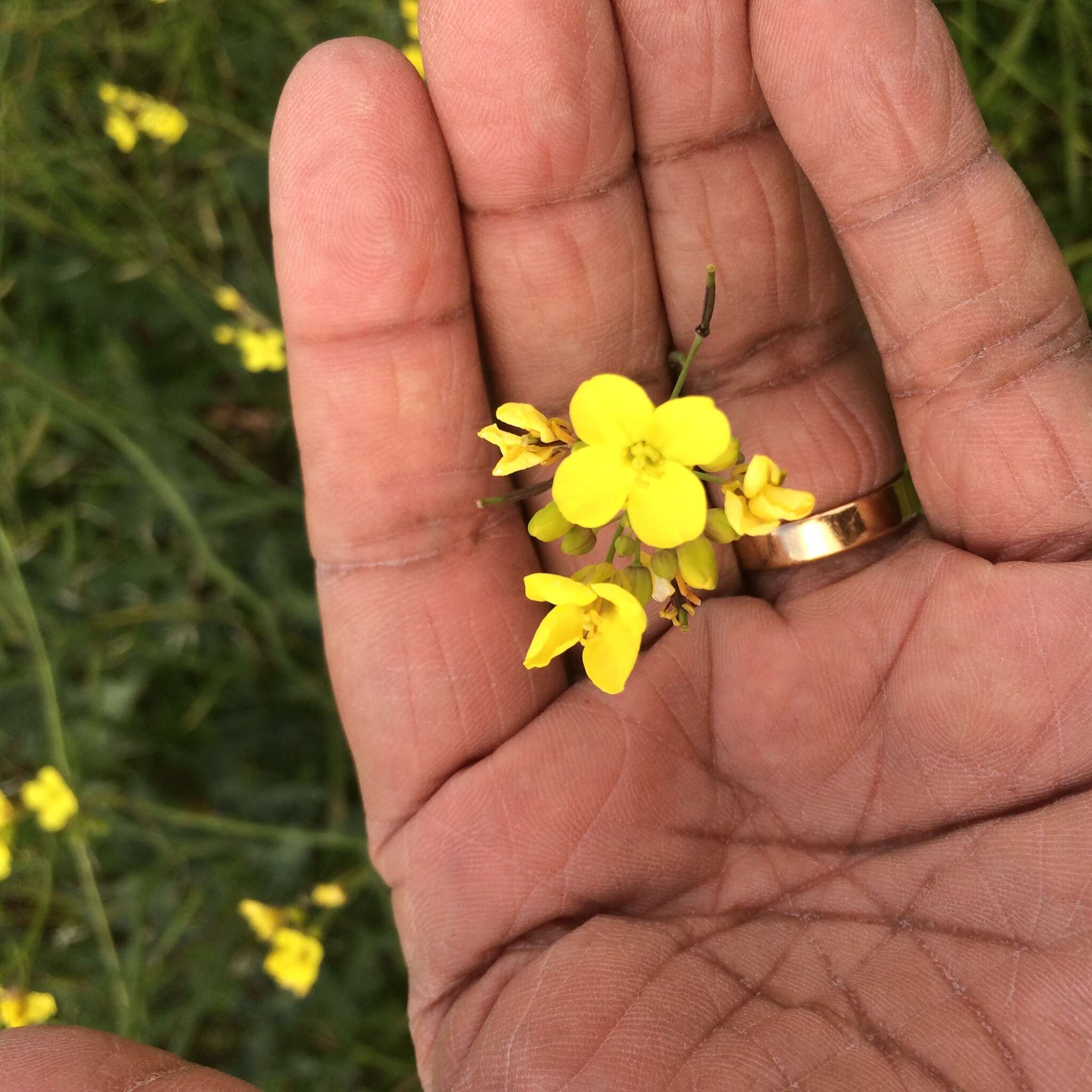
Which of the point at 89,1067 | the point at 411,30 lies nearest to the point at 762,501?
the point at 89,1067

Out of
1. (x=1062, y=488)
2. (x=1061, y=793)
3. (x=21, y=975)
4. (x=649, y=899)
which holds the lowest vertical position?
(x=21, y=975)

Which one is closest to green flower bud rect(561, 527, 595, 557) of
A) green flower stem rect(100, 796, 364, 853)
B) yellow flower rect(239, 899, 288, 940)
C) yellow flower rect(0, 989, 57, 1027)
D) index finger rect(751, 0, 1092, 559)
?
index finger rect(751, 0, 1092, 559)

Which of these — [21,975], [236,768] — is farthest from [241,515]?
[21,975]

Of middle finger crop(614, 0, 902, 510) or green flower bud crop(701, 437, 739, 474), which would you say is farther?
middle finger crop(614, 0, 902, 510)

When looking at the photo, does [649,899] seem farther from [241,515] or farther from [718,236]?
[241,515]

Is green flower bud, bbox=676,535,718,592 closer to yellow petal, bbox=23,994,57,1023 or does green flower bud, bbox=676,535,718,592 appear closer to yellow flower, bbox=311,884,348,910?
yellow flower, bbox=311,884,348,910

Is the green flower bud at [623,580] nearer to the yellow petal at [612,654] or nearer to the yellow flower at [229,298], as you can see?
the yellow petal at [612,654]
